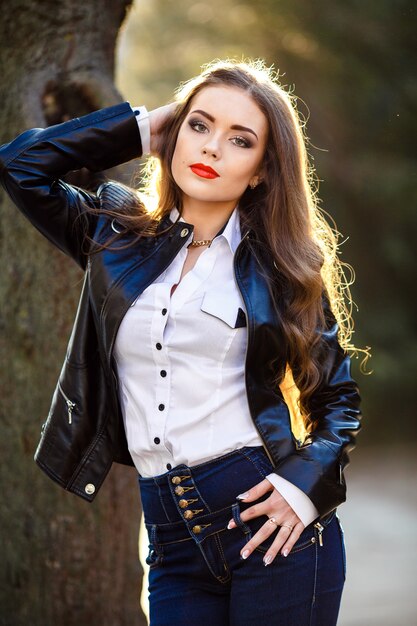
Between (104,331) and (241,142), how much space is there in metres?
0.81

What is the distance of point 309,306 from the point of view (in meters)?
3.00

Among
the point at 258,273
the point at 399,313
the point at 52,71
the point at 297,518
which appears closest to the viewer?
the point at 297,518

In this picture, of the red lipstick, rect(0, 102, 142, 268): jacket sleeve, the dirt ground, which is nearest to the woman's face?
the red lipstick

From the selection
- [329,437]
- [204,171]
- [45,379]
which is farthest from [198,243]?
[45,379]

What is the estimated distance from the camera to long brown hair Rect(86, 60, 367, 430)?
9.80 ft

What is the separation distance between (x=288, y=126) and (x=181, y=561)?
1525 millimetres

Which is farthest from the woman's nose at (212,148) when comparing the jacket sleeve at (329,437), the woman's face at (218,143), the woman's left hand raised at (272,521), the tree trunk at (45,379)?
the tree trunk at (45,379)

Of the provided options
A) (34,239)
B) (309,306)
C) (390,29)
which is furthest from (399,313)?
(309,306)

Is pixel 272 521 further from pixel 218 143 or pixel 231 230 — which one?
pixel 218 143

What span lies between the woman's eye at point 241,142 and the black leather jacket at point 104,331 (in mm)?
334

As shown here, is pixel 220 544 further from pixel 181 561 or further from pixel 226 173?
pixel 226 173

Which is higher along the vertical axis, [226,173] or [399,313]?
[399,313]

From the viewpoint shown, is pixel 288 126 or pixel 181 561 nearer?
pixel 181 561

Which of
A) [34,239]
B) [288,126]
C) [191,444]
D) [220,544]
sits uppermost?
[288,126]
